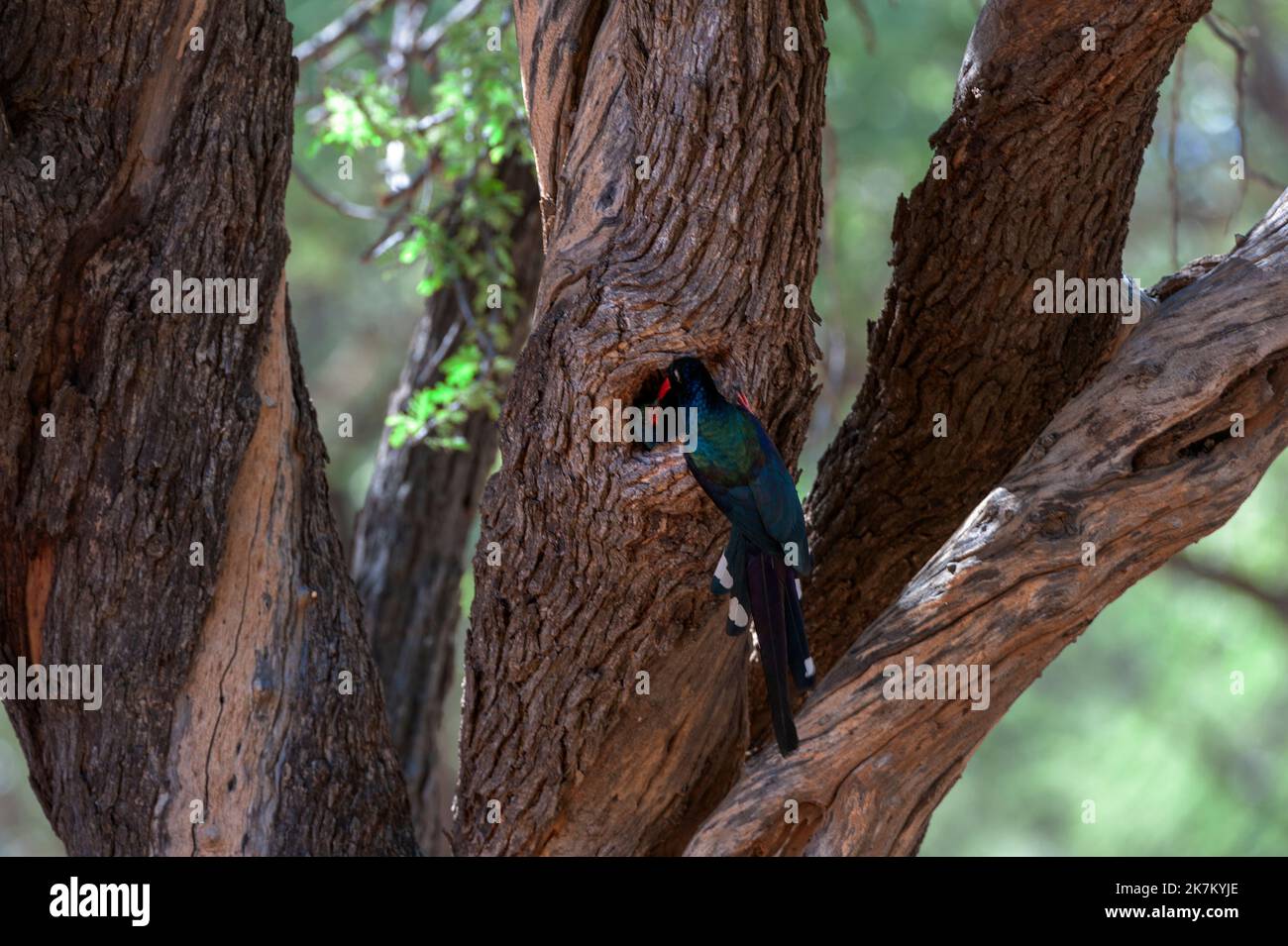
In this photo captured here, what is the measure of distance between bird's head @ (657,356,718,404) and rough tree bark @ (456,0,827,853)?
0.17 ft

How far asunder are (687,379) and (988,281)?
40.5 inches

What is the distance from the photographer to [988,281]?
368 cm

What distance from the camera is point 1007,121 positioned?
358 cm

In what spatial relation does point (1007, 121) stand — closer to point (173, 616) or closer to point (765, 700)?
point (765, 700)

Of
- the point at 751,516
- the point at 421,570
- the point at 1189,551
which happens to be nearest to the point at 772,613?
the point at 751,516

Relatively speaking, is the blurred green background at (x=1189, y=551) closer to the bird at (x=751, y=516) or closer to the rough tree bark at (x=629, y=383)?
the rough tree bark at (x=629, y=383)

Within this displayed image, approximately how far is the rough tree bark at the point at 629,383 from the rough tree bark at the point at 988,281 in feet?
1.72

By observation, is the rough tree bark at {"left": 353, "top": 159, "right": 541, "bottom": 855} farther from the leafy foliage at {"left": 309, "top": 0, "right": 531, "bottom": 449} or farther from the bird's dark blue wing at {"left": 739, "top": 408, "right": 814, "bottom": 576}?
the bird's dark blue wing at {"left": 739, "top": 408, "right": 814, "bottom": 576}

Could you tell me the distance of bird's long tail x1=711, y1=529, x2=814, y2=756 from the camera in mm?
3156

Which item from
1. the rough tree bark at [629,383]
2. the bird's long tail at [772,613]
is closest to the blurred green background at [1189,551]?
the rough tree bark at [629,383]

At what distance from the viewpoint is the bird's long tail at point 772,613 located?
10.4 ft

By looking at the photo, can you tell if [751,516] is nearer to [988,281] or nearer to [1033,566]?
[1033,566]
